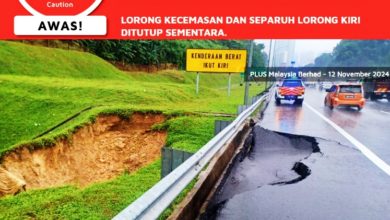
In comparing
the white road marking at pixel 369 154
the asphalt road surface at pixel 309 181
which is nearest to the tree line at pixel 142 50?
the white road marking at pixel 369 154

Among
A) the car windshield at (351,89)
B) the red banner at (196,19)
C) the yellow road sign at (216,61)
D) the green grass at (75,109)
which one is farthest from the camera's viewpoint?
the yellow road sign at (216,61)

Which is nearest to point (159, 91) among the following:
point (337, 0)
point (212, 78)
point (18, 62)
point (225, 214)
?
point (18, 62)

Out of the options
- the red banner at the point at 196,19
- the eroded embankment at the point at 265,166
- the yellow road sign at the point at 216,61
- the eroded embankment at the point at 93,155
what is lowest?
the eroded embankment at the point at 93,155

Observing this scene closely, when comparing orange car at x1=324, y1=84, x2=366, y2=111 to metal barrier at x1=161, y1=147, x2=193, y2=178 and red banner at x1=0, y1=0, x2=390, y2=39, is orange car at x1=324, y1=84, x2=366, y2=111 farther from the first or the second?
metal barrier at x1=161, y1=147, x2=193, y2=178

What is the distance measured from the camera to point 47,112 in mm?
18031

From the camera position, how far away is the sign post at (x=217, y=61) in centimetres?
2472

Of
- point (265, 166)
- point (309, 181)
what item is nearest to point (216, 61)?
point (265, 166)

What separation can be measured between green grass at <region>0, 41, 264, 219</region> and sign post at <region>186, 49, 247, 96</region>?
2126 millimetres

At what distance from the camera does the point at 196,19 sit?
828 cm

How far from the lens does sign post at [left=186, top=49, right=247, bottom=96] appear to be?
24.7 m

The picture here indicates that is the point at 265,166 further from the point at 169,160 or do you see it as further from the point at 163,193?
the point at 163,193

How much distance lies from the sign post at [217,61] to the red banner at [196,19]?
637 inches

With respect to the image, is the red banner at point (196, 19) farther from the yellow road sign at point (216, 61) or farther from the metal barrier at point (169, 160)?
the yellow road sign at point (216, 61)

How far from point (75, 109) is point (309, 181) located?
1345 centimetres
